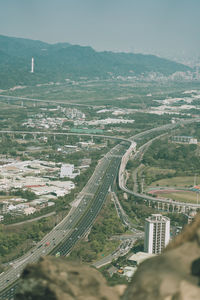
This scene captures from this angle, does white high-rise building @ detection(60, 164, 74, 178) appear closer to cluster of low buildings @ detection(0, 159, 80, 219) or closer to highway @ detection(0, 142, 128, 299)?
cluster of low buildings @ detection(0, 159, 80, 219)

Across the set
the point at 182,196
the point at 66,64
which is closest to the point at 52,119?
the point at 182,196

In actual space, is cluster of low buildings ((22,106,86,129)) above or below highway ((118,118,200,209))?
above

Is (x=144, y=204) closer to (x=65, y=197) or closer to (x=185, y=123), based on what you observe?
(x=65, y=197)

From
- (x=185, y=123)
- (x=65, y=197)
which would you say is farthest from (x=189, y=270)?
(x=185, y=123)

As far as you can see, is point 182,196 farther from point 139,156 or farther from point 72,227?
point 139,156

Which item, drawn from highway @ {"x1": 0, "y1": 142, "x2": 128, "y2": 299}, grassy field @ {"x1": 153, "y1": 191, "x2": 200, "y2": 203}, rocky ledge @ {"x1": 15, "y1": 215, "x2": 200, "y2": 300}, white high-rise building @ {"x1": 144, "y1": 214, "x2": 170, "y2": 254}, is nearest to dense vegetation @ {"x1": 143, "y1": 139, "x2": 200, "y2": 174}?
highway @ {"x1": 0, "y1": 142, "x2": 128, "y2": 299}

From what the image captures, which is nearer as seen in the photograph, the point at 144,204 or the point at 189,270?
the point at 189,270
